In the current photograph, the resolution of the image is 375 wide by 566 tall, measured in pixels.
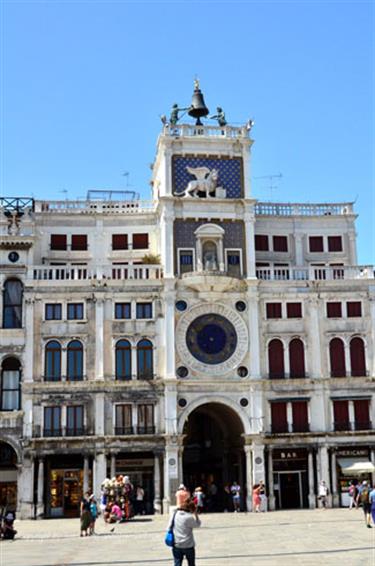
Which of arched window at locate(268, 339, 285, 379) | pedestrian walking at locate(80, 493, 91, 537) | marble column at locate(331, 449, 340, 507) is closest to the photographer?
pedestrian walking at locate(80, 493, 91, 537)

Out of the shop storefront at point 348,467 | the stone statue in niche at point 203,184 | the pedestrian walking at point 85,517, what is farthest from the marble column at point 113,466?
the stone statue in niche at point 203,184

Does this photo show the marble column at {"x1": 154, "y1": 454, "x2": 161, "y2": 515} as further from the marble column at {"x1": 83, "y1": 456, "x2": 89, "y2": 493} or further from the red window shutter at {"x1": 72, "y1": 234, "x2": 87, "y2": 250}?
the red window shutter at {"x1": 72, "y1": 234, "x2": 87, "y2": 250}

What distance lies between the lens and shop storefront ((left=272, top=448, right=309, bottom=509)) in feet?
184

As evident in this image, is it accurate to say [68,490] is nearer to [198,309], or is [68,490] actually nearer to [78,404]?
[78,404]

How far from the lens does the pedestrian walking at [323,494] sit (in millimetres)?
54344

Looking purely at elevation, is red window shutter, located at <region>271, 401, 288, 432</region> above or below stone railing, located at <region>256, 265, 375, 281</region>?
below

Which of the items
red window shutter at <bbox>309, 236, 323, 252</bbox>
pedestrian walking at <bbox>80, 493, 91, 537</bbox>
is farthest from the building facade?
pedestrian walking at <bbox>80, 493, 91, 537</bbox>

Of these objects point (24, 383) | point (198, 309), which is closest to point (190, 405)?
point (198, 309)

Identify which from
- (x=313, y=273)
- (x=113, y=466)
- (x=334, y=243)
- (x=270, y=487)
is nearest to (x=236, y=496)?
(x=270, y=487)

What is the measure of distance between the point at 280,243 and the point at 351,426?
49.9 ft

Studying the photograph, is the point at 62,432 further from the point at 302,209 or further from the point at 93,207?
the point at 302,209

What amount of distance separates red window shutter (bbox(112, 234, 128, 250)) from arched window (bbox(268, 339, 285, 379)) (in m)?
13.3

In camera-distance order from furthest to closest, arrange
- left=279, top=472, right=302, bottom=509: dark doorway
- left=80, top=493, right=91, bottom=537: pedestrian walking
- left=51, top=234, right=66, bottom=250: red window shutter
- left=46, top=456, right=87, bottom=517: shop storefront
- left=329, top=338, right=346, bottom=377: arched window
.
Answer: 1. left=51, top=234, right=66, bottom=250: red window shutter
2. left=329, top=338, right=346, bottom=377: arched window
3. left=279, top=472, right=302, bottom=509: dark doorway
4. left=46, top=456, right=87, bottom=517: shop storefront
5. left=80, top=493, right=91, bottom=537: pedestrian walking

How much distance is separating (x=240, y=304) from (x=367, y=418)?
11857mm
